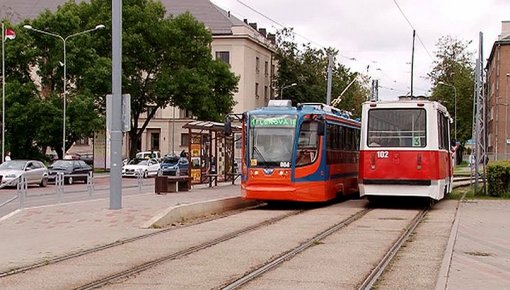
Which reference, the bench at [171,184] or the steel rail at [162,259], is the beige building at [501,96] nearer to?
the bench at [171,184]

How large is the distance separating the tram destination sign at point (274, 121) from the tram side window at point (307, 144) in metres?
0.37

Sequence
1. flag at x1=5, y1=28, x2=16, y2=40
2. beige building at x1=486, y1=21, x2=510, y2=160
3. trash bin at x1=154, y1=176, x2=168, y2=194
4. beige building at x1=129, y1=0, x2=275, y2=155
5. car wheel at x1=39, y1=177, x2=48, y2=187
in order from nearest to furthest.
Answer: trash bin at x1=154, y1=176, x2=168, y2=194, car wheel at x1=39, y1=177, x2=48, y2=187, flag at x1=5, y1=28, x2=16, y2=40, beige building at x1=486, y1=21, x2=510, y2=160, beige building at x1=129, y1=0, x2=275, y2=155

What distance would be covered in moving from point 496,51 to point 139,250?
75575mm

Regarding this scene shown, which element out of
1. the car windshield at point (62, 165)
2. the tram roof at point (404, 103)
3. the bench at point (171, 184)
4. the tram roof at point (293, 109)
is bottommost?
the bench at point (171, 184)

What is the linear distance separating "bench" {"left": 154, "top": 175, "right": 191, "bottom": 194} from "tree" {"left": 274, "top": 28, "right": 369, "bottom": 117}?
55040 millimetres

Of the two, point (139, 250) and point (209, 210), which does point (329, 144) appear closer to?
point (209, 210)

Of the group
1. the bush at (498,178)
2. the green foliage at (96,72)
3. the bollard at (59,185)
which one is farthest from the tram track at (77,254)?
the green foliage at (96,72)

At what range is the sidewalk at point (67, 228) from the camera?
13.4m

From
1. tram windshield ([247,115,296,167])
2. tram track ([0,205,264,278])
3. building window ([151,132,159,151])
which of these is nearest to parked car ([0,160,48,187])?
tram windshield ([247,115,296,167])

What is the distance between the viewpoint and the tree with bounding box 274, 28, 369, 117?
3366 inches

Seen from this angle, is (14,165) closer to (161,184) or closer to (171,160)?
(161,184)

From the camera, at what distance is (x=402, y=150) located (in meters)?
22.4

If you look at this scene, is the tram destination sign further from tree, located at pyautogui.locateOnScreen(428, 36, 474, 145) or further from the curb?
tree, located at pyautogui.locateOnScreen(428, 36, 474, 145)

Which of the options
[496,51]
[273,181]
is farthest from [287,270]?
[496,51]
